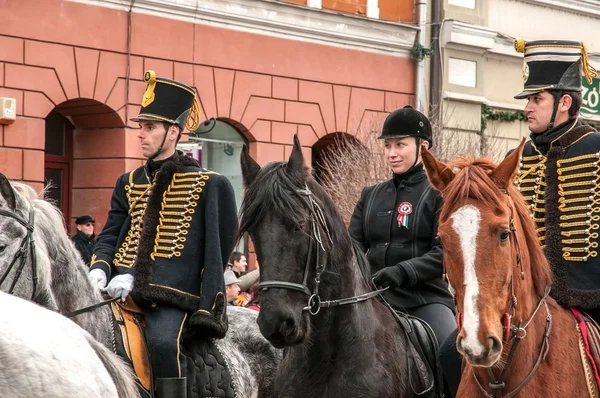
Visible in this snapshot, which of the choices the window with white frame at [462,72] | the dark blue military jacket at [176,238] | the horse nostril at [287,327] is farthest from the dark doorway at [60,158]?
the horse nostril at [287,327]

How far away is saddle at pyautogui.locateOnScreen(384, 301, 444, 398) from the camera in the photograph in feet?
22.4

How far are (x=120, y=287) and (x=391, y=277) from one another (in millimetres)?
1550

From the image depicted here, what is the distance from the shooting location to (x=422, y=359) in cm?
695

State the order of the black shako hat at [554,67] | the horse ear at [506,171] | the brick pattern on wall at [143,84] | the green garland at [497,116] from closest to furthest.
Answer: the horse ear at [506,171]
the black shako hat at [554,67]
the brick pattern on wall at [143,84]
the green garland at [497,116]

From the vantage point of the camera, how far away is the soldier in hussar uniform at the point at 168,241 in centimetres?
718

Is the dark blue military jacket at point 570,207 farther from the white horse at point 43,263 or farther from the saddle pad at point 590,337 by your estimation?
the white horse at point 43,263

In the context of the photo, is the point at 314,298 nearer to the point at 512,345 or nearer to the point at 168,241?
the point at 512,345

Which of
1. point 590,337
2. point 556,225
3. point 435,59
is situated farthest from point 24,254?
point 435,59

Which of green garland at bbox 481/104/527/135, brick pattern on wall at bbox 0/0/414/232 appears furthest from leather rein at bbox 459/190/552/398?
green garland at bbox 481/104/527/135

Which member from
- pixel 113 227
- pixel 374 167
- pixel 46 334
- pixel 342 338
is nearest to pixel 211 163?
pixel 374 167

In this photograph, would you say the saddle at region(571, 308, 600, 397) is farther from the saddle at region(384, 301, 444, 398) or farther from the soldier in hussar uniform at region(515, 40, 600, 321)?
the saddle at region(384, 301, 444, 398)

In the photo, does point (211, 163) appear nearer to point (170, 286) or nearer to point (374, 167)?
point (374, 167)

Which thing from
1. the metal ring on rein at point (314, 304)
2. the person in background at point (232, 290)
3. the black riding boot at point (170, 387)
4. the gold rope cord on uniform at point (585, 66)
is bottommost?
the black riding boot at point (170, 387)

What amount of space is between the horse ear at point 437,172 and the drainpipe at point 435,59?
642 inches
